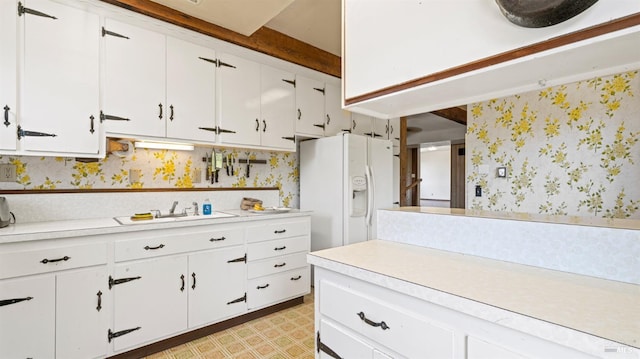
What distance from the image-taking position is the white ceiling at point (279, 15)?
2.13 metres

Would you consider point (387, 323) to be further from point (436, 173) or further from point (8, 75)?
point (436, 173)

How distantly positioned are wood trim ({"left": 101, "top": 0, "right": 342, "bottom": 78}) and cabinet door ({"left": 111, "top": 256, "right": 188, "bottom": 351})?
1.75m

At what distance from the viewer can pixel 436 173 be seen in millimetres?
9625

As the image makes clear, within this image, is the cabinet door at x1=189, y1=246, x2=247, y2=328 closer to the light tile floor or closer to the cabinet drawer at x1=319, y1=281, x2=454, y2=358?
the light tile floor

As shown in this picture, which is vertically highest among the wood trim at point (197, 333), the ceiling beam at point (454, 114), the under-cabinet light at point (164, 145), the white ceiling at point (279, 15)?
the white ceiling at point (279, 15)

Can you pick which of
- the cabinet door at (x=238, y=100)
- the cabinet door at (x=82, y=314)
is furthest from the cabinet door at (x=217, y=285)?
the cabinet door at (x=238, y=100)

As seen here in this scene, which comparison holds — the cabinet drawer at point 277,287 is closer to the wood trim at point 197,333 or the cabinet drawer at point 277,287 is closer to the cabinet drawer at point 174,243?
the wood trim at point 197,333

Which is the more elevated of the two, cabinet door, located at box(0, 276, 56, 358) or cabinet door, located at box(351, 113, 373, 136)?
cabinet door, located at box(351, 113, 373, 136)

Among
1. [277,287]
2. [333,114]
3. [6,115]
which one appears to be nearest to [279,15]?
[333,114]

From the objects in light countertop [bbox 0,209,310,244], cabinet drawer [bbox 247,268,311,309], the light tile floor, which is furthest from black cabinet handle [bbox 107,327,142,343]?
cabinet drawer [bbox 247,268,311,309]

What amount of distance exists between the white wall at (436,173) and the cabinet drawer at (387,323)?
28.4ft

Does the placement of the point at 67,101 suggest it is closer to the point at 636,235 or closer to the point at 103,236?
the point at 103,236

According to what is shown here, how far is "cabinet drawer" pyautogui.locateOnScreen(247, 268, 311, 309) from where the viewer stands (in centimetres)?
263

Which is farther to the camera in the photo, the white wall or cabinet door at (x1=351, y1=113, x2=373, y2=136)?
the white wall
